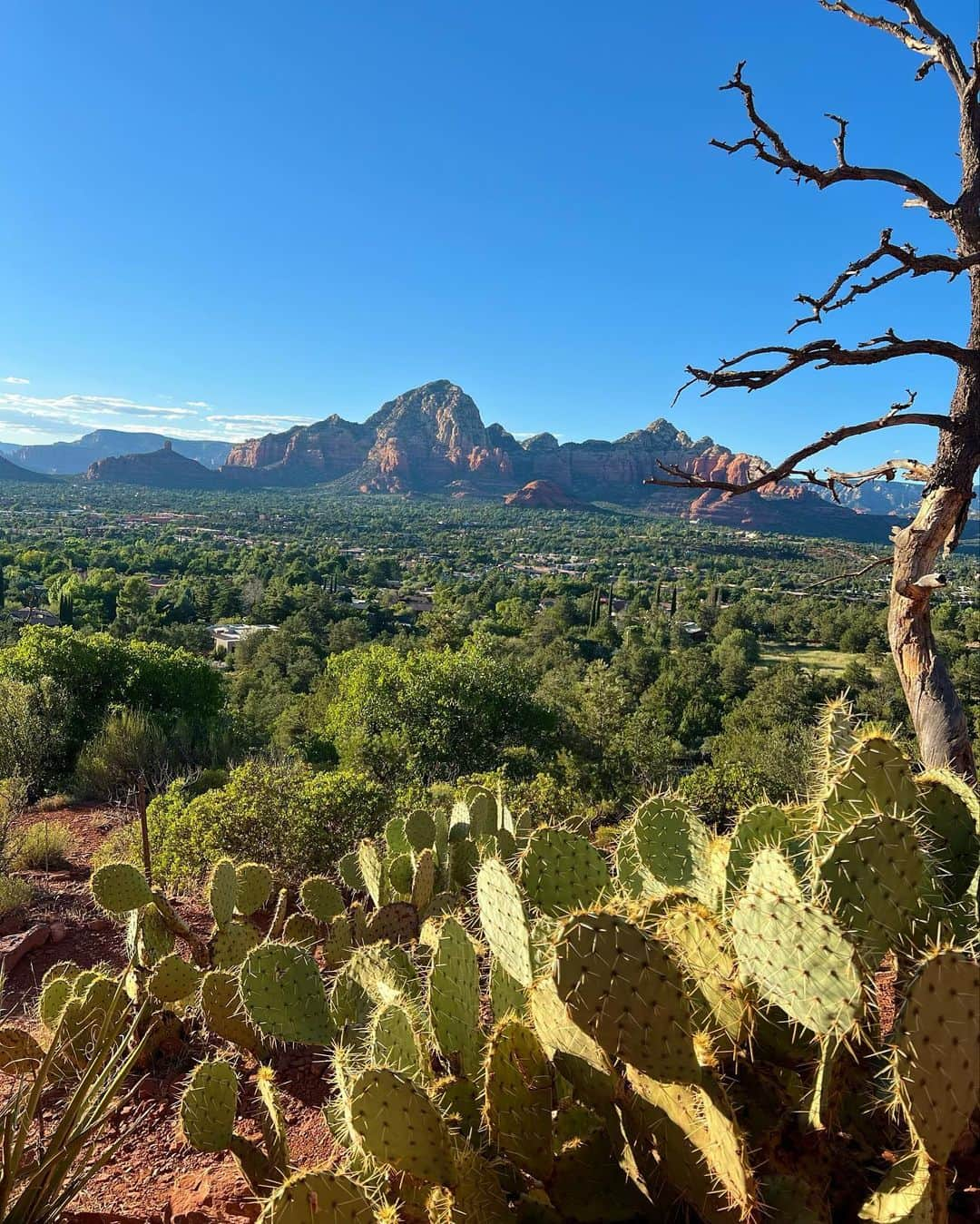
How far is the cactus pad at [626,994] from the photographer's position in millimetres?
1289

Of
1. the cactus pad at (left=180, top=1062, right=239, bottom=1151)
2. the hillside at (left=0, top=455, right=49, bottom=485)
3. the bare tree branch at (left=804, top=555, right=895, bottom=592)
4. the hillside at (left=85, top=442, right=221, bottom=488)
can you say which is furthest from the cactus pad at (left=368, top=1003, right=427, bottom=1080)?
the hillside at (left=85, top=442, right=221, bottom=488)

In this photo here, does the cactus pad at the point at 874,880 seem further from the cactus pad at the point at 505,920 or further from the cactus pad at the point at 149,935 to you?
the cactus pad at the point at 149,935

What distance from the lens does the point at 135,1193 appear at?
2209mm

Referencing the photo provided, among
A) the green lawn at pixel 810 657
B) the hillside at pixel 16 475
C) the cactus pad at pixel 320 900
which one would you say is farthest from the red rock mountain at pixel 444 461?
the cactus pad at pixel 320 900

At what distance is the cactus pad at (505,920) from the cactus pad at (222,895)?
211 centimetres

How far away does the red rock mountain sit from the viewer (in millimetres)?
134250

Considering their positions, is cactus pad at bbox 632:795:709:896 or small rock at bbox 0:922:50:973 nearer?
cactus pad at bbox 632:795:709:896

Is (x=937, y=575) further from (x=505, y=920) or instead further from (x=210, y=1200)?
(x=210, y=1200)

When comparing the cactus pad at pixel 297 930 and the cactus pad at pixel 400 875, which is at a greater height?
the cactus pad at pixel 400 875

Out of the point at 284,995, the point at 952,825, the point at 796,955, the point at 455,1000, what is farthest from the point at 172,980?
the point at 952,825

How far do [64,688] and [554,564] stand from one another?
55.7 meters

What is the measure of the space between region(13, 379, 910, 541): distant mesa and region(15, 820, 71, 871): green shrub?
116418 millimetres

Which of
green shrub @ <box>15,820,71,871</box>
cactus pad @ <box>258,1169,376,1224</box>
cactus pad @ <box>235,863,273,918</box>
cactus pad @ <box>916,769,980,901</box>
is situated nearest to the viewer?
cactus pad @ <box>258,1169,376,1224</box>

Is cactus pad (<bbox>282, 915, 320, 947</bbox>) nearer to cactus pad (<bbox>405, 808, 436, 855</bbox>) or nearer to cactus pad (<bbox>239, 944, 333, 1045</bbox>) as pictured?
cactus pad (<bbox>405, 808, 436, 855</bbox>)
